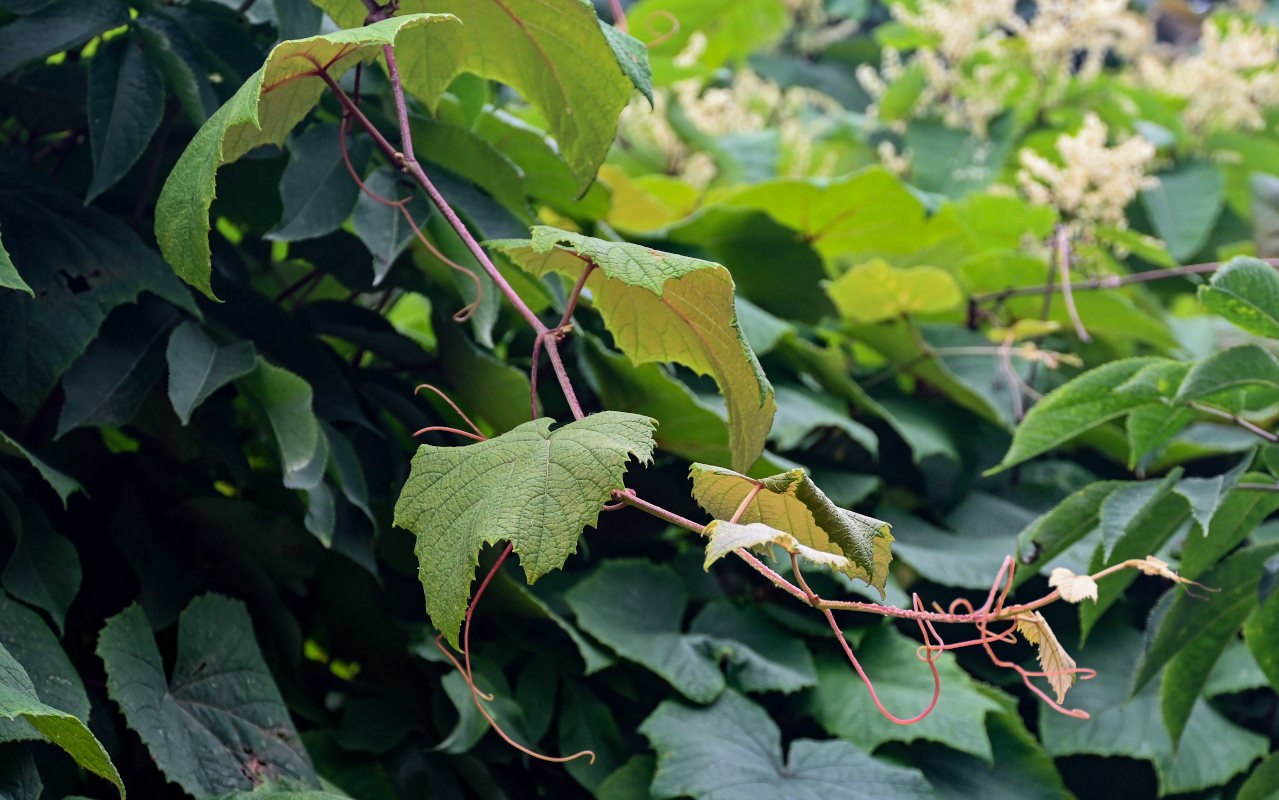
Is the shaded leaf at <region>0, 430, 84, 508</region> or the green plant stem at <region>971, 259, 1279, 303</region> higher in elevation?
the shaded leaf at <region>0, 430, 84, 508</region>

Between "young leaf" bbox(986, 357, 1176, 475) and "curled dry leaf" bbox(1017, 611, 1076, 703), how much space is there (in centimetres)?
32

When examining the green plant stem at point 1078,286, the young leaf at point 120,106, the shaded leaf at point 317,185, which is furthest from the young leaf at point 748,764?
the green plant stem at point 1078,286

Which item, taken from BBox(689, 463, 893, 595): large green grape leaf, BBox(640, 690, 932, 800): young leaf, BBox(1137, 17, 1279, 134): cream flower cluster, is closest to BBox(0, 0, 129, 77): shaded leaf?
BBox(689, 463, 893, 595): large green grape leaf

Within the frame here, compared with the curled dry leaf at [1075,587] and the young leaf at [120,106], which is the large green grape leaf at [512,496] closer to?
the curled dry leaf at [1075,587]

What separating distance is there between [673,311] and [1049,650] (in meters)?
0.26

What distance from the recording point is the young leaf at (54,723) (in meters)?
0.45

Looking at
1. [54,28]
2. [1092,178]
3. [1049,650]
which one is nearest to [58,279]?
[54,28]

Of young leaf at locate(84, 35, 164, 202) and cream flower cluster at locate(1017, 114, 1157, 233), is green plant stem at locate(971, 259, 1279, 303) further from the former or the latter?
young leaf at locate(84, 35, 164, 202)

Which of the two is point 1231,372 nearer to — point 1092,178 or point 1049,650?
point 1049,650

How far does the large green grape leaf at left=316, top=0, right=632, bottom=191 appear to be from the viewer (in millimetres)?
623

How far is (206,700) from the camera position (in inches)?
26.5

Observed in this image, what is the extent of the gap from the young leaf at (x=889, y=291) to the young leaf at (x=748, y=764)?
51cm

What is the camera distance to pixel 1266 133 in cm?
212

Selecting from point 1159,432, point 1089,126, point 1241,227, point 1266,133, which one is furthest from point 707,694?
point 1266,133
